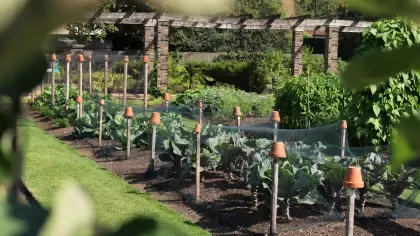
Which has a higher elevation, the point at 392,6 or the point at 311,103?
the point at 392,6

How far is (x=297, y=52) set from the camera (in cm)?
1855

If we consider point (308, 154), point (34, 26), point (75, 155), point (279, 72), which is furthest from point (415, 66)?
point (279, 72)

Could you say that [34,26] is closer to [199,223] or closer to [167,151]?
[199,223]

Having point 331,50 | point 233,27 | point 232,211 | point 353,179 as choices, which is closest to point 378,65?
point 353,179

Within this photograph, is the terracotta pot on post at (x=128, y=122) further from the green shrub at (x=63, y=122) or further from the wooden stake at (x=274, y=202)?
the wooden stake at (x=274, y=202)

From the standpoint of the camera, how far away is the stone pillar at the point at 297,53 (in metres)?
18.5

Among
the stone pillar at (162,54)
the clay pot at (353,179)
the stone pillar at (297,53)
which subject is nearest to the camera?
the clay pot at (353,179)

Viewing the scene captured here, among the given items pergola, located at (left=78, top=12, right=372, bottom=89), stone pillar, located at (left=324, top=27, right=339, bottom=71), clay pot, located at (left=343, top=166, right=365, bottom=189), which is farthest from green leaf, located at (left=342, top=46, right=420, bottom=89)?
stone pillar, located at (left=324, top=27, right=339, bottom=71)

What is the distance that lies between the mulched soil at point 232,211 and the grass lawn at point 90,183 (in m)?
0.21

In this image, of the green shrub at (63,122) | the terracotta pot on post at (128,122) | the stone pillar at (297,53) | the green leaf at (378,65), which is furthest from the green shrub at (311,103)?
the green leaf at (378,65)

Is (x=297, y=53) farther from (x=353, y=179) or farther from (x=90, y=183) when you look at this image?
(x=353, y=179)

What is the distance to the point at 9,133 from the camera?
313 millimetres

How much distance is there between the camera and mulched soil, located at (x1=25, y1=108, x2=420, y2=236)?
20.4 feet

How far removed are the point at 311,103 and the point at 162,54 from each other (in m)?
6.54
